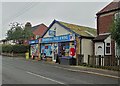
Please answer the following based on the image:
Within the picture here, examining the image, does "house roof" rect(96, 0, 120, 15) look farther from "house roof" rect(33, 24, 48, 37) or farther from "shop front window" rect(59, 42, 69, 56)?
"house roof" rect(33, 24, 48, 37)

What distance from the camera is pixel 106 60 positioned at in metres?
22.3

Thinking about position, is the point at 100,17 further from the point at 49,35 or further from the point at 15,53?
the point at 15,53

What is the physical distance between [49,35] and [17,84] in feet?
77.3

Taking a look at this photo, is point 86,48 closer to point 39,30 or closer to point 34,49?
point 34,49

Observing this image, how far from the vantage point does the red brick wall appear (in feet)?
83.8

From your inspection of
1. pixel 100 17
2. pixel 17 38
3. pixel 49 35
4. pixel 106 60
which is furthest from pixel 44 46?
pixel 17 38

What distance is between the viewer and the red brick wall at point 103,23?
83.8 ft

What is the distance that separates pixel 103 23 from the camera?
86.2 ft

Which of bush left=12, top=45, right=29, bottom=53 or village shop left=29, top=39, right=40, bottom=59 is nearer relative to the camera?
village shop left=29, top=39, right=40, bottom=59

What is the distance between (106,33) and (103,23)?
131 centimetres

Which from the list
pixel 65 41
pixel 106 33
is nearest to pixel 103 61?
pixel 106 33

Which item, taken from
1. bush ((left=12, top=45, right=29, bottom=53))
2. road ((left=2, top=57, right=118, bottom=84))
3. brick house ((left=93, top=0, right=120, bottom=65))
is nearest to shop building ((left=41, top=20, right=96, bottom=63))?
brick house ((left=93, top=0, right=120, bottom=65))

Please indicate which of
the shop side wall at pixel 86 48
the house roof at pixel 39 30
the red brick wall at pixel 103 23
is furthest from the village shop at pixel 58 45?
the house roof at pixel 39 30

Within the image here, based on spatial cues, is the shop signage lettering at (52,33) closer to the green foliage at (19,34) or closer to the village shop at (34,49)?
the village shop at (34,49)
